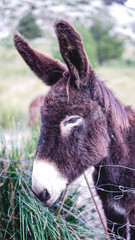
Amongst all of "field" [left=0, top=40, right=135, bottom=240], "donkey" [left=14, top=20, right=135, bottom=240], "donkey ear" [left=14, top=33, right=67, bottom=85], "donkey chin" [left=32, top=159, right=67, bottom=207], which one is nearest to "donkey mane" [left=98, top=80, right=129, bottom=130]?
"donkey" [left=14, top=20, right=135, bottom=240]

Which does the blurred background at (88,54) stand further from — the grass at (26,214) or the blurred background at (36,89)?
the grass at (26,214)

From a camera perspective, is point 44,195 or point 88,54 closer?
point 44,195

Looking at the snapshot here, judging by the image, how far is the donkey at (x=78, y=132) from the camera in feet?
5.10

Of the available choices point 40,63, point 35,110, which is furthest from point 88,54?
point 40,63

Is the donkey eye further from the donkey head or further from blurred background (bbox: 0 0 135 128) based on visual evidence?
blurred background (bbox: 0 0 135 128)

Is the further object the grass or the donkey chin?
the grass

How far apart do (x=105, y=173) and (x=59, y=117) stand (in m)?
0.72

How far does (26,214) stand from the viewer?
2000 mm

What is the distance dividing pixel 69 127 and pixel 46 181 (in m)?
0.41

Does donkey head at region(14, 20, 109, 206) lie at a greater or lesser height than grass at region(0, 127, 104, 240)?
greater

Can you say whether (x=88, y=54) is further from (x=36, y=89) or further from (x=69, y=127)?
(x=69, y=127)


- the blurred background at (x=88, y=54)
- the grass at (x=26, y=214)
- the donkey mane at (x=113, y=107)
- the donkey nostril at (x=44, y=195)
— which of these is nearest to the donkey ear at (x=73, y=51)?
the donkey mane at (x=113, y=107)

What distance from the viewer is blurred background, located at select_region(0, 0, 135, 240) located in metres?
2.06

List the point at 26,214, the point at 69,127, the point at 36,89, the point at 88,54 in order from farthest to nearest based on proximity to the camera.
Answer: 1. the point at 36,89
2. the point at 88,54
3. the point at 26,214
4. the point at 69,127
